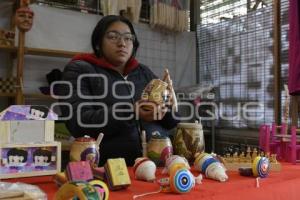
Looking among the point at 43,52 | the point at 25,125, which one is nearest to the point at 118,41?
the point at 25,125

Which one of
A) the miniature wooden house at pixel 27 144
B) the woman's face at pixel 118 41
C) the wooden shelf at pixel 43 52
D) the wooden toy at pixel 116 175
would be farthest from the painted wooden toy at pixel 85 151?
the wooden shelf at pixel 43 52

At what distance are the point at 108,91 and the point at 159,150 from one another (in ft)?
1.24

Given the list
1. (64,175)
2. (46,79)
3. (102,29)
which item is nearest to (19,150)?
(64,175)

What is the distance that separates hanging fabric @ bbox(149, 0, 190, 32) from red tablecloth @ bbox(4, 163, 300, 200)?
2.50 m

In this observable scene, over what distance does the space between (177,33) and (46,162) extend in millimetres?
2745

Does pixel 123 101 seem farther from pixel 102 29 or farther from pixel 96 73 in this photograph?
pixel 102 29

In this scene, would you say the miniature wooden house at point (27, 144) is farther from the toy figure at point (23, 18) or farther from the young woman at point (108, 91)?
the toy figure at point (23, 18)

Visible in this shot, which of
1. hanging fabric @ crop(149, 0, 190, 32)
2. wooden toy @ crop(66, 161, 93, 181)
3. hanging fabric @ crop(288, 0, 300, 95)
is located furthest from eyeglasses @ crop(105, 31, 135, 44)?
hanging fabric @ crop(149, 0, 190, 32)

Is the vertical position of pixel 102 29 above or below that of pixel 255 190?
above

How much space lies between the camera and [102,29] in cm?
132

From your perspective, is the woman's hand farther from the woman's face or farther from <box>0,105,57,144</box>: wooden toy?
the woman's face

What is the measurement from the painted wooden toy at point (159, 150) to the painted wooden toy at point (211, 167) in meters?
0.09

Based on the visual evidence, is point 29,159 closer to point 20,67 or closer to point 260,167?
point 260,167

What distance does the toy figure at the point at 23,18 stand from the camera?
2416 millimetres
